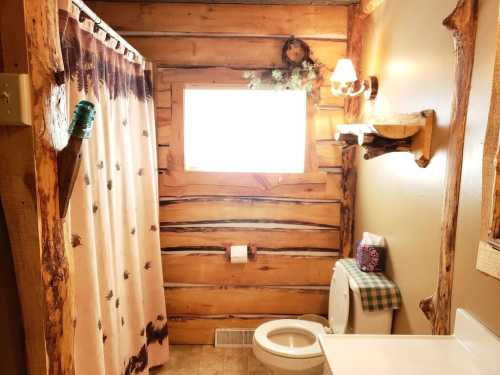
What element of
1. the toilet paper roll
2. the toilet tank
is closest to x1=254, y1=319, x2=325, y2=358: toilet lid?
the toilet tank

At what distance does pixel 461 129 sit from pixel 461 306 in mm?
613

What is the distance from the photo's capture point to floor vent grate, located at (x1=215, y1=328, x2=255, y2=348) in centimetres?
277

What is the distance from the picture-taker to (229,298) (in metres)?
2.75

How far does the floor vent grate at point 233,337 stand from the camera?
9.08 ft

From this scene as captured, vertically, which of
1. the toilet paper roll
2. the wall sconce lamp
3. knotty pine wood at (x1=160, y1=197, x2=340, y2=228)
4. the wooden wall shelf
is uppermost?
the wall sconce lamp

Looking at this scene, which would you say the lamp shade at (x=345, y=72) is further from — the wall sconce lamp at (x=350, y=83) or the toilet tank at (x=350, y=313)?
the toilet tank at (x=350, y=313)

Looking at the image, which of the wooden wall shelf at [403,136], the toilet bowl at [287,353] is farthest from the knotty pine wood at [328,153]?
the toilet bowl at [287,353]

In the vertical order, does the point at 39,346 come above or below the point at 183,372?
above

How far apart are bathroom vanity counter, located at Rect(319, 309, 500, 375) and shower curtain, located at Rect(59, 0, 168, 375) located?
944 millimetres

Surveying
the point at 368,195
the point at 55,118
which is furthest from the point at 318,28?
the point at 55,118

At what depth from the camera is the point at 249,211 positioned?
2664 millimetres

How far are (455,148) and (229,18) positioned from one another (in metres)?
1.76

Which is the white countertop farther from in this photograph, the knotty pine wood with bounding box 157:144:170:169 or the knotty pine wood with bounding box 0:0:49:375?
the knotty pine wood with bounding box 157:144:170:169

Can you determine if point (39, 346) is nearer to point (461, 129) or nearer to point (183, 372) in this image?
point (461, 129)
